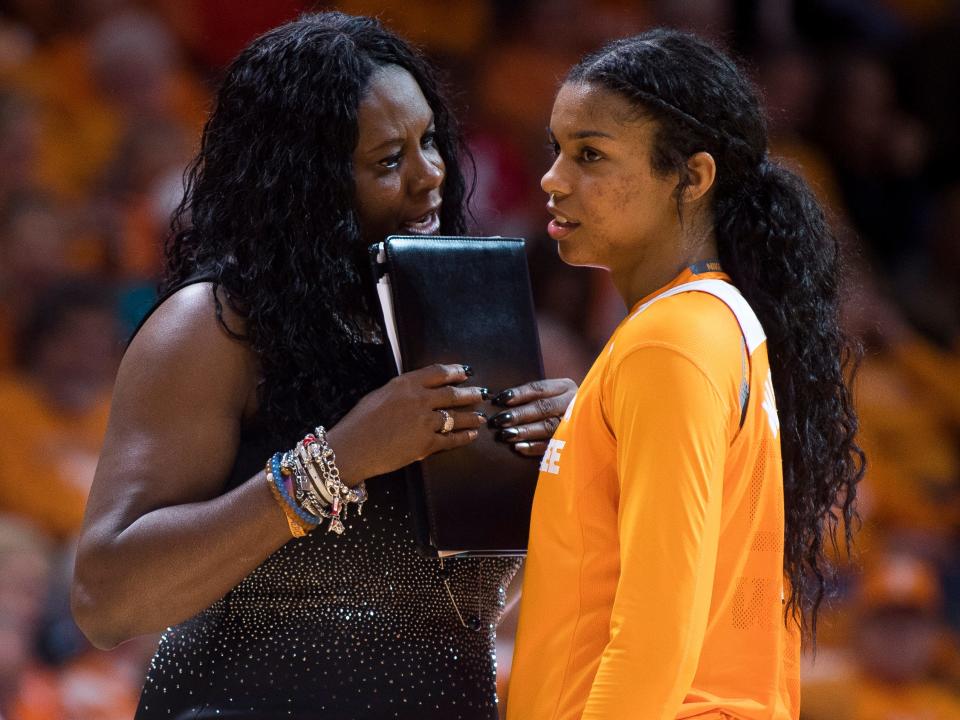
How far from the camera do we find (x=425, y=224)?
7.04ft

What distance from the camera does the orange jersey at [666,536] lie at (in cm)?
161

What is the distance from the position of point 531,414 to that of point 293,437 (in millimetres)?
329

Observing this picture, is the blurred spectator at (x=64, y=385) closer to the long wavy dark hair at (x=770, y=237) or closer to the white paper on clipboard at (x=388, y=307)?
the white paper on clipboard at (x=388, y=307)

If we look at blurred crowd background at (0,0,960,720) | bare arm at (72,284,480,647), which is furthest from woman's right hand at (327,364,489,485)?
blurred crowd background at (0,0,960,720)

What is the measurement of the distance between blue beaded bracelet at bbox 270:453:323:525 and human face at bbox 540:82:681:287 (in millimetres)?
480

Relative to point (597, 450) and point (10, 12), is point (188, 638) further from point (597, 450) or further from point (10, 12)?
point (10, 12)

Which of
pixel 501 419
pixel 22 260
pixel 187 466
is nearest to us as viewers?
pixel 187 466

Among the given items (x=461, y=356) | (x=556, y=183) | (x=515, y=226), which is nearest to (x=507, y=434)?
(x=461, y=356)

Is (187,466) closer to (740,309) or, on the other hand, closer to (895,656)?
(740,309)

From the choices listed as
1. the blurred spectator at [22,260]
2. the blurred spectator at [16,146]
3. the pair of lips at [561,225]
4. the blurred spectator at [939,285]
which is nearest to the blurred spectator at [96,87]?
the blurred spectator at [16,146]

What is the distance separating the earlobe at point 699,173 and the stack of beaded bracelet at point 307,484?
1.84 ft

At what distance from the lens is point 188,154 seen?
444cm

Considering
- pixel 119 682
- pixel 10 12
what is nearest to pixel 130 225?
pixel 10 12

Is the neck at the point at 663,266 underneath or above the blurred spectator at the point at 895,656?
above
